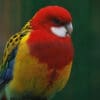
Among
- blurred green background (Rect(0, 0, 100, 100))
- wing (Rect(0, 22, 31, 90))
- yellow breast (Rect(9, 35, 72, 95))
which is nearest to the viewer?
yellow breast (Rect(9, 35, 72, 95))

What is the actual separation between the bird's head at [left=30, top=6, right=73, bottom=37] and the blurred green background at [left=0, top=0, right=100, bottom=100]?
1005 millimetres

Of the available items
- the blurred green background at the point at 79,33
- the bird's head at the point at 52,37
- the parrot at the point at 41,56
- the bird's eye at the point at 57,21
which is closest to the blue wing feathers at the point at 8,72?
the parrot at the point at 41,56

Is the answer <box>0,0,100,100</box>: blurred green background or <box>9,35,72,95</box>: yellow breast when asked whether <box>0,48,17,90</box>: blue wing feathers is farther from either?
<box>0,0,100,100</box>: blurred green background

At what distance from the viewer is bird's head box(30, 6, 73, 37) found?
9.20 ft

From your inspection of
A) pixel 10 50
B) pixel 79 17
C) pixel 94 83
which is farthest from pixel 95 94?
pixel 10 50

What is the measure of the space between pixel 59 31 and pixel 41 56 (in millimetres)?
157

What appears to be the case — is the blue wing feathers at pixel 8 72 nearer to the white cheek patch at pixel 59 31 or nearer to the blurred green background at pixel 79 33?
the white cheek patch at pixel 59 31

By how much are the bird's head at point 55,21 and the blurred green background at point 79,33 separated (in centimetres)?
100

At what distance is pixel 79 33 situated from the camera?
12.8 feet

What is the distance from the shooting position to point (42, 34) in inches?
111

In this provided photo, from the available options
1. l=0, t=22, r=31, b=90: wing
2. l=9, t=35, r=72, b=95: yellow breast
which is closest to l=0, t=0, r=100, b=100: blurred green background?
l=0, t=22, r=31, b=90: wing

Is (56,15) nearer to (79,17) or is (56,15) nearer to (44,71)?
(44,71)

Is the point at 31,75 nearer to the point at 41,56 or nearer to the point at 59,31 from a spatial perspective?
the point at 41,56

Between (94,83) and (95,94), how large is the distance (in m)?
0.08
